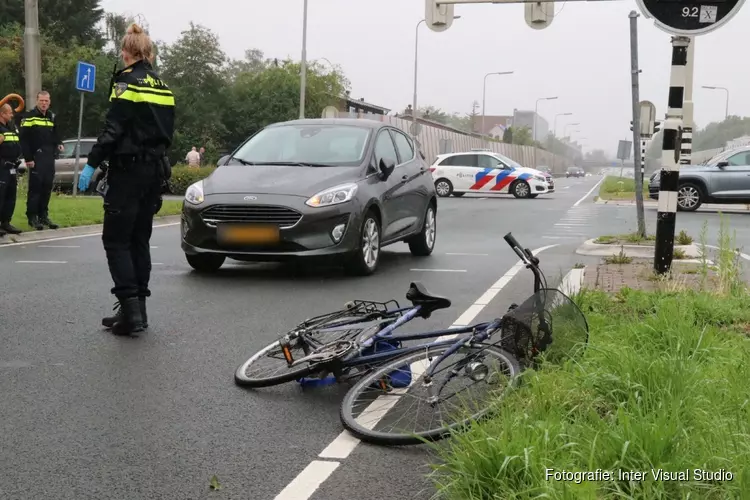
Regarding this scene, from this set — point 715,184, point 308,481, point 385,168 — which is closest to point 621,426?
point 308,481

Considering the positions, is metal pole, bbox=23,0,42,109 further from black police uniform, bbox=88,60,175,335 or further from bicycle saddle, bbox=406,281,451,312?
bicycle saddle, bbox=406,281,451,312

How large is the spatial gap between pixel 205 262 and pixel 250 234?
1028mm

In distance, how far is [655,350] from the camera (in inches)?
198

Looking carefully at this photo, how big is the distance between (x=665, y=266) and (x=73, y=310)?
5.05 m

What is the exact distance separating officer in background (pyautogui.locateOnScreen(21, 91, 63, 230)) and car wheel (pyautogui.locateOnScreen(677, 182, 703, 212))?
17.7 metres

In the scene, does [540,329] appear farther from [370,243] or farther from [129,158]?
[370,243]

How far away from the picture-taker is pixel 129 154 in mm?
6324

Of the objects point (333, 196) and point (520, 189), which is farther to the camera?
point (520, 189)

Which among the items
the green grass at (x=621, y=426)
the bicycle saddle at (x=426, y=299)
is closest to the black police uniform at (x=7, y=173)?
the bicycle saddle at (x=426, y=299)

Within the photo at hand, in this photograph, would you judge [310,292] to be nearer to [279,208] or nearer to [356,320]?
[279,208]

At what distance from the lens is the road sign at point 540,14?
1942 centimetres

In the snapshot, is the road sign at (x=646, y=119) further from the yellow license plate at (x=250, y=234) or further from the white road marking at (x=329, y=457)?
the white road marking at (x=329, y=457)

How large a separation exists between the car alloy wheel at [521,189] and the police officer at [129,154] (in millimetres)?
28140

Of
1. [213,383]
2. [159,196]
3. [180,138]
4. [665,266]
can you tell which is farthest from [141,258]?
[180,138]
